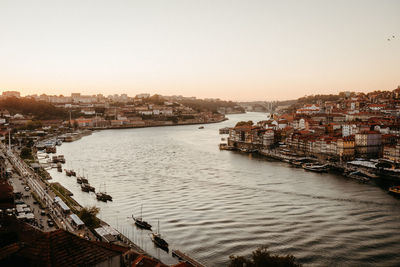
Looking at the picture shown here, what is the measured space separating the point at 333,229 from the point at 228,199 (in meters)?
2.11

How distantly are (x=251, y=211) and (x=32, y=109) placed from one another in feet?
91.1

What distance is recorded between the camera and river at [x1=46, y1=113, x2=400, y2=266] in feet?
14.5

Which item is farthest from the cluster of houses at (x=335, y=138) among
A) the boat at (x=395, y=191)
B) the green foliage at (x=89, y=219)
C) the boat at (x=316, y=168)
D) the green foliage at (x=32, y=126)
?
the green foliage at (x=32, y=126)

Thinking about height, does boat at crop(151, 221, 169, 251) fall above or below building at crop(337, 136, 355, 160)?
below

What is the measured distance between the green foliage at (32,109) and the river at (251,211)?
20.5 metres

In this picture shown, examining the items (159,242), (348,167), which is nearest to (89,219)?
(159,242)

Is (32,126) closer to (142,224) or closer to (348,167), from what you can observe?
(348,167)

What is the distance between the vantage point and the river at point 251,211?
4.42m

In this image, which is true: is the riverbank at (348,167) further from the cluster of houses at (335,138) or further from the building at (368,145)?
the building at (368,145)

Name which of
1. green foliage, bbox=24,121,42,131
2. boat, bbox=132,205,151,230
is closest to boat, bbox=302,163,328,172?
boat, bbox=132,205,151,230

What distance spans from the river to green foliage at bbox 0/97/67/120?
67.4 feet

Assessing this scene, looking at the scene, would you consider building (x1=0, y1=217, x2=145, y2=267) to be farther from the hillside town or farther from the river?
the hillside town

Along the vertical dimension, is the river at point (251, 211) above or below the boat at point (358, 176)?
below

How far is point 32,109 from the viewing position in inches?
1156
